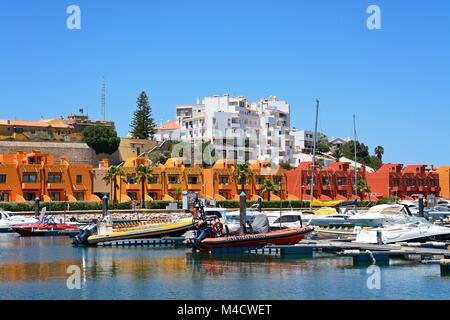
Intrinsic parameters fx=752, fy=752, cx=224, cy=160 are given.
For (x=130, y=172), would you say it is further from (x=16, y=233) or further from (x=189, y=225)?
(x=189, y=225)

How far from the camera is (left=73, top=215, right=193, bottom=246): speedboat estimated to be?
53875 millimetres

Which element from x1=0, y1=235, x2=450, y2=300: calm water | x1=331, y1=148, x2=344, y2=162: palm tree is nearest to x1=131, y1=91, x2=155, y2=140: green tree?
x1=331, y1=148, x2=344, y2=162: palm tree

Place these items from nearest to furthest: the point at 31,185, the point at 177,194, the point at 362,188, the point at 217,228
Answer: the point at 217,228 → the point at 31,185 → the point at 177,194 → the point at 362,188

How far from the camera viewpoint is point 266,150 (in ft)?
456

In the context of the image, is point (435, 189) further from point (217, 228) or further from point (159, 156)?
point (217, 228)

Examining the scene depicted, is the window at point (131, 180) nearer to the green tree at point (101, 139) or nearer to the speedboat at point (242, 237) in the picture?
the green tree at point (101, 139)

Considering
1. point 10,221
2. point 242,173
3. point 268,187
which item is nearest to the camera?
point 10,221

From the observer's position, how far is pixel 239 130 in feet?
448

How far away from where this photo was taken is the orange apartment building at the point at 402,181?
4478 inches

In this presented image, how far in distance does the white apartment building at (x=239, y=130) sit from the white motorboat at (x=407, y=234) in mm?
80431

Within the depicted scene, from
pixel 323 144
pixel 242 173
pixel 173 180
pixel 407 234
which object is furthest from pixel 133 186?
pixel 323 144

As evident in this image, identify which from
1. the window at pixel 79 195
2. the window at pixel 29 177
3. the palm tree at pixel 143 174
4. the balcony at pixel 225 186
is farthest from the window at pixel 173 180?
the window at pixel 29 177

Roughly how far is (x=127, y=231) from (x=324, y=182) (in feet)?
187
